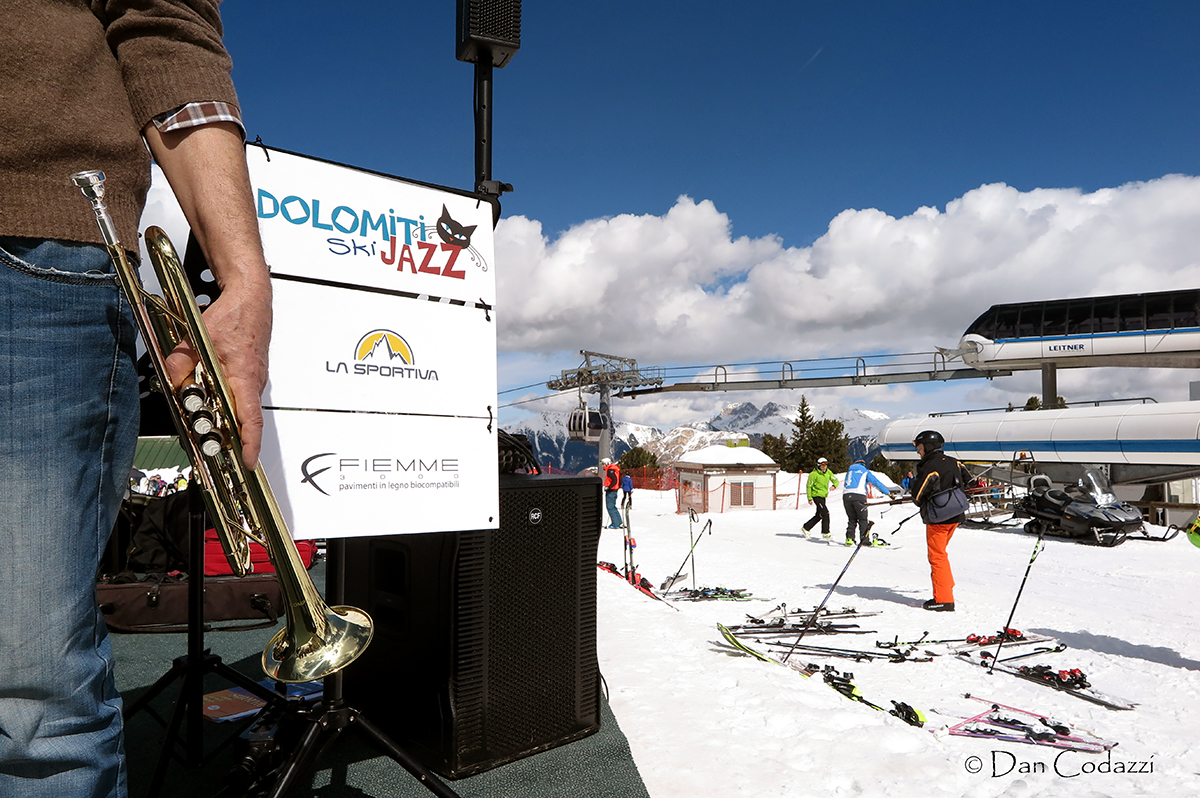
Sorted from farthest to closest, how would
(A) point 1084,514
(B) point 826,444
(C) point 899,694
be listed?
1. (B) point 826,444
2. (A) point 1084,514
3. (C) point 899,694

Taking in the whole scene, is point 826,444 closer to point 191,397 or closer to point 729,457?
point 729,457

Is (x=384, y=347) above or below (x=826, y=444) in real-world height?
above

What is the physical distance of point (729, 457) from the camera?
86.4 feet

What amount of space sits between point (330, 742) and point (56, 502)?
124 cm

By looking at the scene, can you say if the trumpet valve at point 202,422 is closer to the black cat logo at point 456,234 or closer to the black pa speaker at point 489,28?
the black cat logo at point 456,234

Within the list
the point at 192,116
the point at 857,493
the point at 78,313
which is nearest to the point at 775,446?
the point at 857,493

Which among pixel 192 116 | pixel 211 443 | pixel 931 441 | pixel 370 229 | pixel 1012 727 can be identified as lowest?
pixel 1012 727

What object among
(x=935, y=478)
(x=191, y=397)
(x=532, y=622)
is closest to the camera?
(x=191, y=397)

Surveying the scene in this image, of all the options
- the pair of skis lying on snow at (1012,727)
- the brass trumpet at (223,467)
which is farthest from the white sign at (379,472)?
the pair of skis lying on snow at (1012,727)

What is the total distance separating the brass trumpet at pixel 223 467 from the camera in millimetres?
995

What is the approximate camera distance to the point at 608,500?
53.2 feet

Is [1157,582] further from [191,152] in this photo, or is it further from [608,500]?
[191,152]

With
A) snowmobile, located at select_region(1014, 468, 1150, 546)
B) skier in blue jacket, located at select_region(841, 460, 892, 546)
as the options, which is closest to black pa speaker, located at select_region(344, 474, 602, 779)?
skier in blue jacket, located at select_region(841, 460, 892, 546)

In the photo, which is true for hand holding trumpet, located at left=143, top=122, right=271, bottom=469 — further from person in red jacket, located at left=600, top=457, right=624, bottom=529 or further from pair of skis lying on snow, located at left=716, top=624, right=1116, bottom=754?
person in red jacket, located at left=600, top=457, right=624, bottom=529
